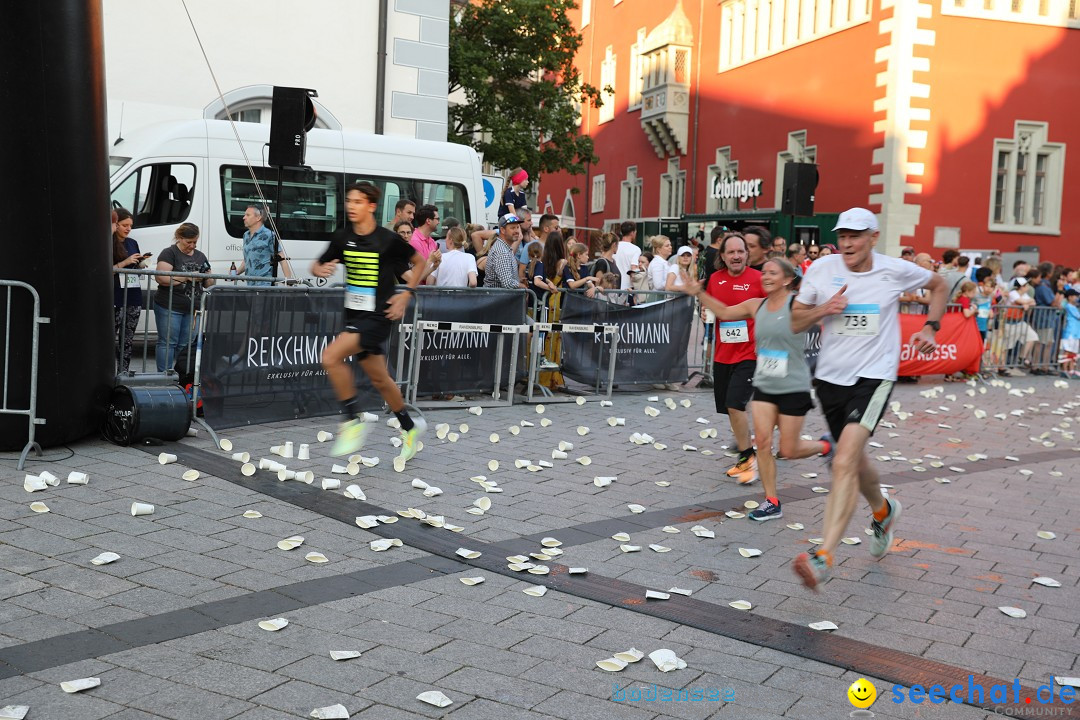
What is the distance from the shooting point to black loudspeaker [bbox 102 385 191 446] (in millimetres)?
7773

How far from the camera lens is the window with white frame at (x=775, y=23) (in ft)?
95.3

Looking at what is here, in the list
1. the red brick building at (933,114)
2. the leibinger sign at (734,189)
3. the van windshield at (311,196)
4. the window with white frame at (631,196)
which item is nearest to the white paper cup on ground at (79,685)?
the van windshield at (311,196)

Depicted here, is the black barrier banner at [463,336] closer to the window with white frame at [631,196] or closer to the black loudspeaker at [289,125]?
the black loudspeaker at [289,125]

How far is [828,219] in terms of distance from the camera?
2597 cm

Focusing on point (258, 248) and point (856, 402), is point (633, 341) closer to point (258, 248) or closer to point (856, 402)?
point (258, 248)

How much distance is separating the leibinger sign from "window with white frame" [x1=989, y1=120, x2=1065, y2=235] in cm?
746

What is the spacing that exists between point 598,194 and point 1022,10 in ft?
78.3

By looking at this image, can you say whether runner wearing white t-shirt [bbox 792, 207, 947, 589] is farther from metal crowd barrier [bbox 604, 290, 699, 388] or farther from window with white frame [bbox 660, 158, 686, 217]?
window with white frame [bbox 660, 158, 686, 217]

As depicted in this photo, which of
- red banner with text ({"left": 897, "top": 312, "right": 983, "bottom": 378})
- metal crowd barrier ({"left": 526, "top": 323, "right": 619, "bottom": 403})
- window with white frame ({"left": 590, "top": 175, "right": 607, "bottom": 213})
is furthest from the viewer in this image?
window with white frame ({"left": 590, "top": 175, "right": 607, "bottom": 213})

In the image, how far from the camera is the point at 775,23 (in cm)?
3278

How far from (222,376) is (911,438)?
21.4 ft

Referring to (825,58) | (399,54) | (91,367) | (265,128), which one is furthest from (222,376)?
(825,58)

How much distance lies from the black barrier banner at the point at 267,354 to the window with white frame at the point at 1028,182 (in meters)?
22.9

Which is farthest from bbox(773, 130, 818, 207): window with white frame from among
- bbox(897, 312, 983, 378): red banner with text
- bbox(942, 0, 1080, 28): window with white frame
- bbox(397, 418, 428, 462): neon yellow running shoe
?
bbox(397, 418, 428, 462): neon yellow running shoe
